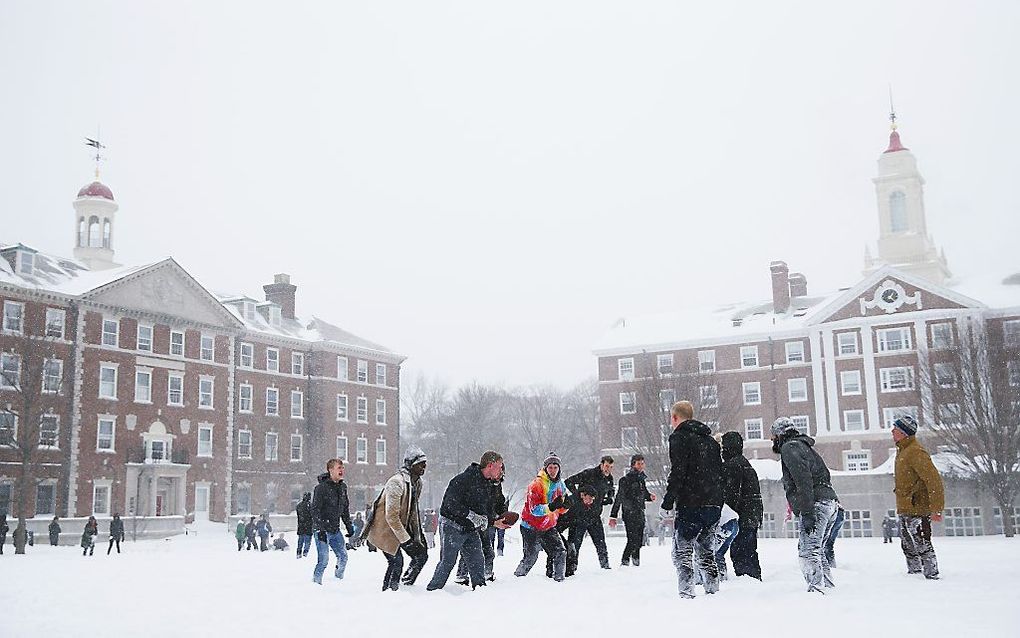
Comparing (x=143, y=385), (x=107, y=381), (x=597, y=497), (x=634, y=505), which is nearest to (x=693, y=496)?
(x=597, y=497)

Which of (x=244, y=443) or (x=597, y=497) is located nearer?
(x=597, y=497)

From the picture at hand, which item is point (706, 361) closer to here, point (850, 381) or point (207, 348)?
point (850, 381)

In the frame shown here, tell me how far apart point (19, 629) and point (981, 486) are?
39.4 meters

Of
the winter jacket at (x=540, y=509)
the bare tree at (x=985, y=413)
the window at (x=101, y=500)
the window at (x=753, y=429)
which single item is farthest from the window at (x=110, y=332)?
the winter jacket at (x=540, y=509)

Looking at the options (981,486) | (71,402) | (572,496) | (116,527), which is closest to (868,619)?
(572,496)

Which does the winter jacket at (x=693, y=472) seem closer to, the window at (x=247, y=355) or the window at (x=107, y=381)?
the window at (x=107, y=381)

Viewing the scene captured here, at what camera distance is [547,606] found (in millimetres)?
10219

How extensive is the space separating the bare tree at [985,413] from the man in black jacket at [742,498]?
29025mm

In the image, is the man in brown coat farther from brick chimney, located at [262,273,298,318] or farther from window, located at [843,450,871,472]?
brick chimney, located at [262,273,298,318]

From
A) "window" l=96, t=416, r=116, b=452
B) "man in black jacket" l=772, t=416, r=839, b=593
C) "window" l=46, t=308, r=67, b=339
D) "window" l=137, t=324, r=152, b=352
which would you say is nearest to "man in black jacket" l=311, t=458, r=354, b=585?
"man in black jacket" l=772, t=416, r=839, b=593

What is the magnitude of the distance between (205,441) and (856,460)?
3713 centimetres

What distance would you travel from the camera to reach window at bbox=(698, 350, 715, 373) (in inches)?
2475

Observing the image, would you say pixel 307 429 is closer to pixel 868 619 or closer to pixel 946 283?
pixel 946 283

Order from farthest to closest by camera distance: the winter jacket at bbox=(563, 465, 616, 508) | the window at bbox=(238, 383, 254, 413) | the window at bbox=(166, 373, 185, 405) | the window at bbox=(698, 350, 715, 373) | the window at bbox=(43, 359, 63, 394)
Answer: the window at bbox=(698, 350, 715, 373)
the window at bbox=(238, 383, 254, 413)
the window at bbox=(166, 373, 185, 405)
the window at bbox=(43, 359, 63, 394)
the winter jacket at bbox=(563, 465, 616, 508)
